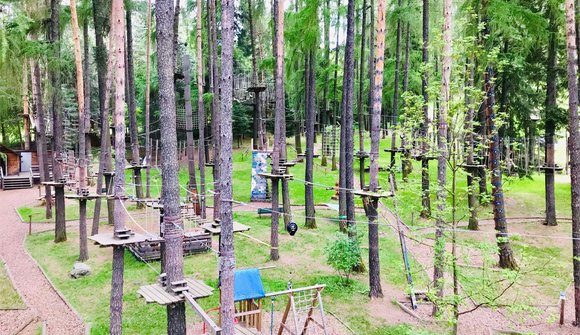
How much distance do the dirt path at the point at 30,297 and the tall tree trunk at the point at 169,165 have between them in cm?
359

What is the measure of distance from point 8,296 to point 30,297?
505 mm

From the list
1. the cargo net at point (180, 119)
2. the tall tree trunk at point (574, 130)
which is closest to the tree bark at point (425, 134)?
the tall tree trunk at point (574, 130)

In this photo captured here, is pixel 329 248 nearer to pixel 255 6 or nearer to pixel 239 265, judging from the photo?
pixel 239 265

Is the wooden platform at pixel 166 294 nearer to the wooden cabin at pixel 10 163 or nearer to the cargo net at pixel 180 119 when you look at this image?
the cargo net at pixel 180 119

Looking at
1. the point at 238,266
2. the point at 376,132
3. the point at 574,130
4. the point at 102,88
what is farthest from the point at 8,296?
the point at 574,130

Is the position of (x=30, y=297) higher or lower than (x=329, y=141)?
lower

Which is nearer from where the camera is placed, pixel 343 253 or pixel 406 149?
pixel 406 149

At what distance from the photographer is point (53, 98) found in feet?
42.0

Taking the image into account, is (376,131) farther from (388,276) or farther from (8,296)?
(8,296)

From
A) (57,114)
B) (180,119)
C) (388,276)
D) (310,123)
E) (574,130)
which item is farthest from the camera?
(180,119)

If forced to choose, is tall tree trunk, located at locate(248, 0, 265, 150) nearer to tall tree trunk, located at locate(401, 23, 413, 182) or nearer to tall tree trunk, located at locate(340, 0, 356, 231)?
tall tree trunk, located at locate(401, 23, 413, 182)

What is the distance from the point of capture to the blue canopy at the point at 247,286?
6883mm

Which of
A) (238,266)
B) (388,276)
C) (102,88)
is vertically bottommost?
(388,276)

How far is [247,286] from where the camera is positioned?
A: 702cm
